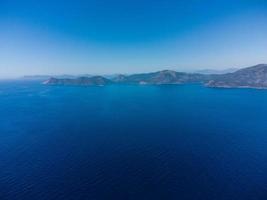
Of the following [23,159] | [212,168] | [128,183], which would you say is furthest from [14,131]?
[212,168]

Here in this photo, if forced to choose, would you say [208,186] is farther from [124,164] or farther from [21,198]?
[21,198]

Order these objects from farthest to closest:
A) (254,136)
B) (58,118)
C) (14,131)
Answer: (58,118)
(14,131)
(254,136)

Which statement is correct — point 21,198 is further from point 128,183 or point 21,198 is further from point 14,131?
point 14,131

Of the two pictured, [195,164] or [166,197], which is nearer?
[166,197]

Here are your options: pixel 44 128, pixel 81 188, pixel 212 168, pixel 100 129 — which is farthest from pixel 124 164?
pixel 44 128

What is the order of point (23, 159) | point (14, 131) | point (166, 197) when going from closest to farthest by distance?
point (166, 197), point (23, 159), point (14, 131)

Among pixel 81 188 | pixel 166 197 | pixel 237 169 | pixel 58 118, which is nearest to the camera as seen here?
pixel 166 197

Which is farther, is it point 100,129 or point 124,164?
point 100,129

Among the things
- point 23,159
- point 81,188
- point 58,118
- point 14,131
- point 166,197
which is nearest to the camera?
point 166,197

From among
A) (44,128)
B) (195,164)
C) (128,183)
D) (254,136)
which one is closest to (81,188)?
(128,183)
